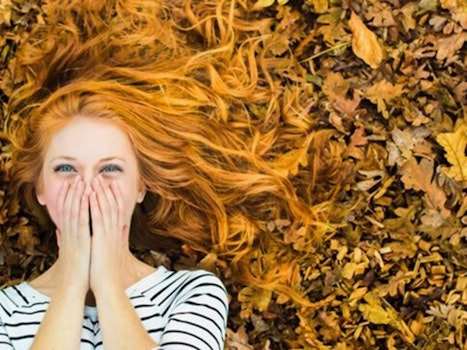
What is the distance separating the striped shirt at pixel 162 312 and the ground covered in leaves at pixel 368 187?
329 mm

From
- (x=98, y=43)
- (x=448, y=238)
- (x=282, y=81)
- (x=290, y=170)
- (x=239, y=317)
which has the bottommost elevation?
(x=239, y=317)

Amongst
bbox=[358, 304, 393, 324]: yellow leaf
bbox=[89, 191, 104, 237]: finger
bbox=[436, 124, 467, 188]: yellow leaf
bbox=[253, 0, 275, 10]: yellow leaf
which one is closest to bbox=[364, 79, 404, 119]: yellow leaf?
bbox=[436, 124, 467, 188]: yellow leaf

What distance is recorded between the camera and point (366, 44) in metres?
3.41

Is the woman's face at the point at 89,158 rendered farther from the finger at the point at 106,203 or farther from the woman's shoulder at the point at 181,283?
the woman's shoulder at the point at 181,283

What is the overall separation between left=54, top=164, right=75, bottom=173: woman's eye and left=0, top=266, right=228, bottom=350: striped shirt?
1.38ft

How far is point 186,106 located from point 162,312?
0.74 metres

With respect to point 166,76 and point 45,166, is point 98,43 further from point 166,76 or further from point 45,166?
point 45,166

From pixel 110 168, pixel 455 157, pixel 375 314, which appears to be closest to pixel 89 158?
pixel 110 168

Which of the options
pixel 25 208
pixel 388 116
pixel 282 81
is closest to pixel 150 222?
pixel 25 208

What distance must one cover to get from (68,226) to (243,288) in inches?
29.5

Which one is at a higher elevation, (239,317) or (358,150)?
(358,150)

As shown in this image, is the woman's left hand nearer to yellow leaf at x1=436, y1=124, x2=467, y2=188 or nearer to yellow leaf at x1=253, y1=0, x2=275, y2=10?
yellow leaf at x1=253, y1=0, x2=275, y2=10

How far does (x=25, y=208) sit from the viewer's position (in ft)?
11.2

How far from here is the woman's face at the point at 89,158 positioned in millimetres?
2941
